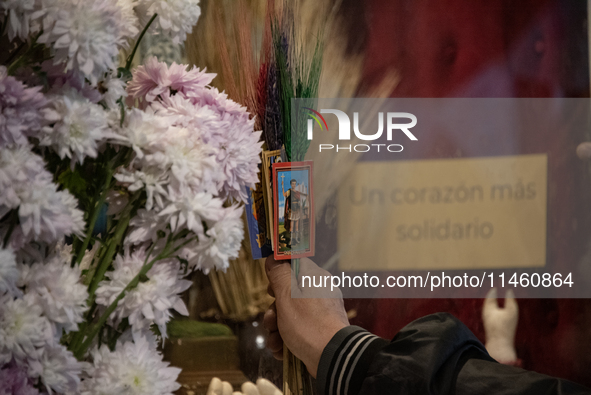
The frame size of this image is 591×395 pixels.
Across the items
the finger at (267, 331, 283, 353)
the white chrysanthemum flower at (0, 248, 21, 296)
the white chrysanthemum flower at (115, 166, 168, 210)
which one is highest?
the white chrysanthemum flower at (115, 166, 168, 210)

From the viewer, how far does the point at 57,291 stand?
0.49 m

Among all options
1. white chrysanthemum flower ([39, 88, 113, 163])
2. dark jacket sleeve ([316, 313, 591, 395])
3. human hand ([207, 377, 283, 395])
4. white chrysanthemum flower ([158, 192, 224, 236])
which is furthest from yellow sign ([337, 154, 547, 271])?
white chrysanthemum flower ([39, 88, 113, 163])

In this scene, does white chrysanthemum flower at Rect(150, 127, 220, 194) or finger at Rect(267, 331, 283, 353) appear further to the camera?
finger at Rect(267, 331, 283, 353)

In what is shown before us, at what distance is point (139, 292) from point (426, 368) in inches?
17.1

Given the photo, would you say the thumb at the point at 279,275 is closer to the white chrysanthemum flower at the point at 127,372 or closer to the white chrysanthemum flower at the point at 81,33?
the white chrysanthemum flower at the point at 127,372

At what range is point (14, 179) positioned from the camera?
0.46 meters

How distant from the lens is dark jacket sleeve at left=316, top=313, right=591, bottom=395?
64 centimetres

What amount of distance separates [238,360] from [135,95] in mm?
586

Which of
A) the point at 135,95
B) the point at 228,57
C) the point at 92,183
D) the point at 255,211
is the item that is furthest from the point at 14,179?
the point at 228,57

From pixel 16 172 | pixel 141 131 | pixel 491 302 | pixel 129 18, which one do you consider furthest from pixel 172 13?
pixel 491 302

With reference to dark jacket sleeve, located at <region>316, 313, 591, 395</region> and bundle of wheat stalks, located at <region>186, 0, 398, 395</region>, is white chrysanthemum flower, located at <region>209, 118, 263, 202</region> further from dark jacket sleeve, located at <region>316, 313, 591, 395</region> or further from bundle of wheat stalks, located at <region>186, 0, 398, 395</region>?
dark jacket sleeve, located at <region>316, 313, 591, 395</region>

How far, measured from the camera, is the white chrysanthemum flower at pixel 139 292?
1.77ft

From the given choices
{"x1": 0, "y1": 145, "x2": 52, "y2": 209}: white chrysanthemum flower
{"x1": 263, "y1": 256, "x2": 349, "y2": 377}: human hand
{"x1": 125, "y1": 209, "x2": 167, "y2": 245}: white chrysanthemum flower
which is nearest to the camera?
{"x1": 0, "y1": 145, "x2": 52, "y2": 209}: white chrysanthemum flower

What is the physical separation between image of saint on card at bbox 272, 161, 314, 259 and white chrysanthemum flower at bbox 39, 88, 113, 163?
1.35 feet
